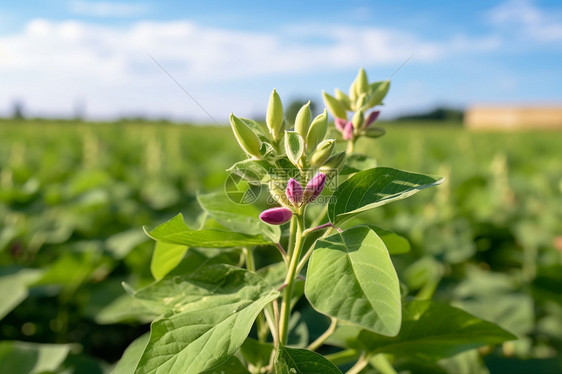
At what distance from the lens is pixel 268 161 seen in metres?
0.78

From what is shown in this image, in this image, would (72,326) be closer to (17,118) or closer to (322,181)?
(322,181)

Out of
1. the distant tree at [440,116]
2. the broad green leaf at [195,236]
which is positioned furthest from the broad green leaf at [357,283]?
the distant tree at [440,116]

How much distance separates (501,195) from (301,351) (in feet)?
12.9

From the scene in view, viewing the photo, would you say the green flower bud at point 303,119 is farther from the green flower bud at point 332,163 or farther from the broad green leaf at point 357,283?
the broad green leaf at point 357,283

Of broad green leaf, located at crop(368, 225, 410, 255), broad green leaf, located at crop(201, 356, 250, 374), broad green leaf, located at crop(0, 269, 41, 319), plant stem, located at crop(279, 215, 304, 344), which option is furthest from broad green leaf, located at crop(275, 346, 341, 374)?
broad green leaf, located at crop(0, 269, 41, 319)

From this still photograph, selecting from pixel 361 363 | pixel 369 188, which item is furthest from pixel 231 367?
pixel 369 188

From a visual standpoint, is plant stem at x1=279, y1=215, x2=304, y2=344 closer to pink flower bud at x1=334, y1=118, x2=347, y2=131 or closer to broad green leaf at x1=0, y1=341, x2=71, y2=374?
pink flower bud at x1=334, y1=118, x2=347, y2=131

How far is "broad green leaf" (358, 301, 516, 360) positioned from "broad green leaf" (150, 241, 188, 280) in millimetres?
393

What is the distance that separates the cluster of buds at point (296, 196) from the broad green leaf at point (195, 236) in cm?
10

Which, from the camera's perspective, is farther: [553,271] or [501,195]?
[501,195]

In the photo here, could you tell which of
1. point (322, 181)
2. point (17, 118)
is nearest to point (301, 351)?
point (322, 181)

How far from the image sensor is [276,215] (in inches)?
28.8

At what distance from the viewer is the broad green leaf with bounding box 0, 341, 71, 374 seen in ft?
4.13

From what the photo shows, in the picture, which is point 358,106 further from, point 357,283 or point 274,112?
point 357,283
